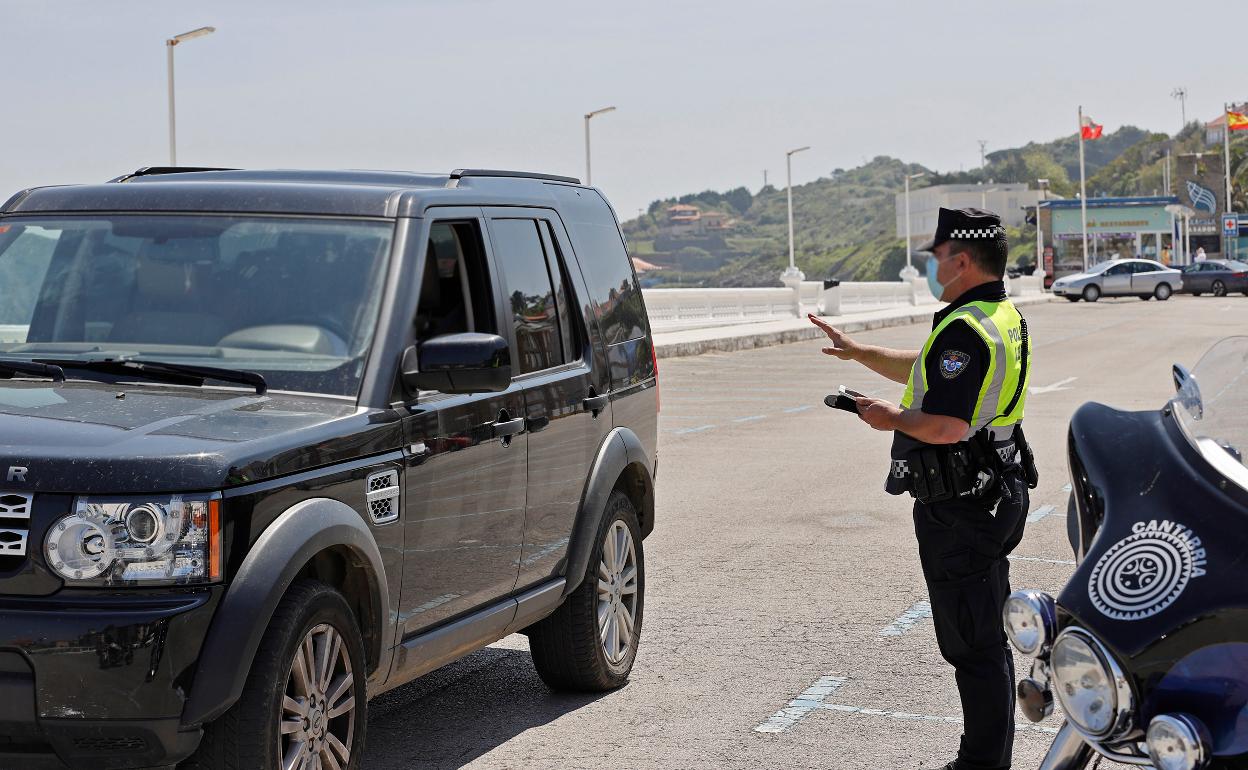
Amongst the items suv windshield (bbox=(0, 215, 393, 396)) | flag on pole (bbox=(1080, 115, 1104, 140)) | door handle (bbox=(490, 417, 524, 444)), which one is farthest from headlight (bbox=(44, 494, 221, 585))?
flag on pole (bbox=(1080, 115, 1104, 140))

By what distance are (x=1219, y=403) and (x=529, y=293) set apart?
303cm

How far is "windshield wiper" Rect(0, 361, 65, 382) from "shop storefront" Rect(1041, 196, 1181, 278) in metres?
107

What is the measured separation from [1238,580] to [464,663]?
465 cm

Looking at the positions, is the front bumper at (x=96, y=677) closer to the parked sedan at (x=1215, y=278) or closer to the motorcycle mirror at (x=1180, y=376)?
the motorcycle mirror at (x=1180, y=376)

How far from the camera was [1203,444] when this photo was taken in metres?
2.99

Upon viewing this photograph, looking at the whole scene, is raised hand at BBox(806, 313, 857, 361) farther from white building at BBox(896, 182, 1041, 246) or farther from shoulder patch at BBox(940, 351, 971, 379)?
white building at BBox(896, 182, 1041, 246)

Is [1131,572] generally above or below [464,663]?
above

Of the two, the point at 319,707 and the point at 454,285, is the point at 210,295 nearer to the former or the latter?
the point at 454,285

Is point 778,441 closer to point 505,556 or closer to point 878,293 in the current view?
point 505,556

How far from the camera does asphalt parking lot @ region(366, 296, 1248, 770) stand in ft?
18.2

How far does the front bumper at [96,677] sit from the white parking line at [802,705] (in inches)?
103

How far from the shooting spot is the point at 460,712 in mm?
6039

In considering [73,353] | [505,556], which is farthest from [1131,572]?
[73,353]

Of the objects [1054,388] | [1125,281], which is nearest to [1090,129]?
[1125,281]
